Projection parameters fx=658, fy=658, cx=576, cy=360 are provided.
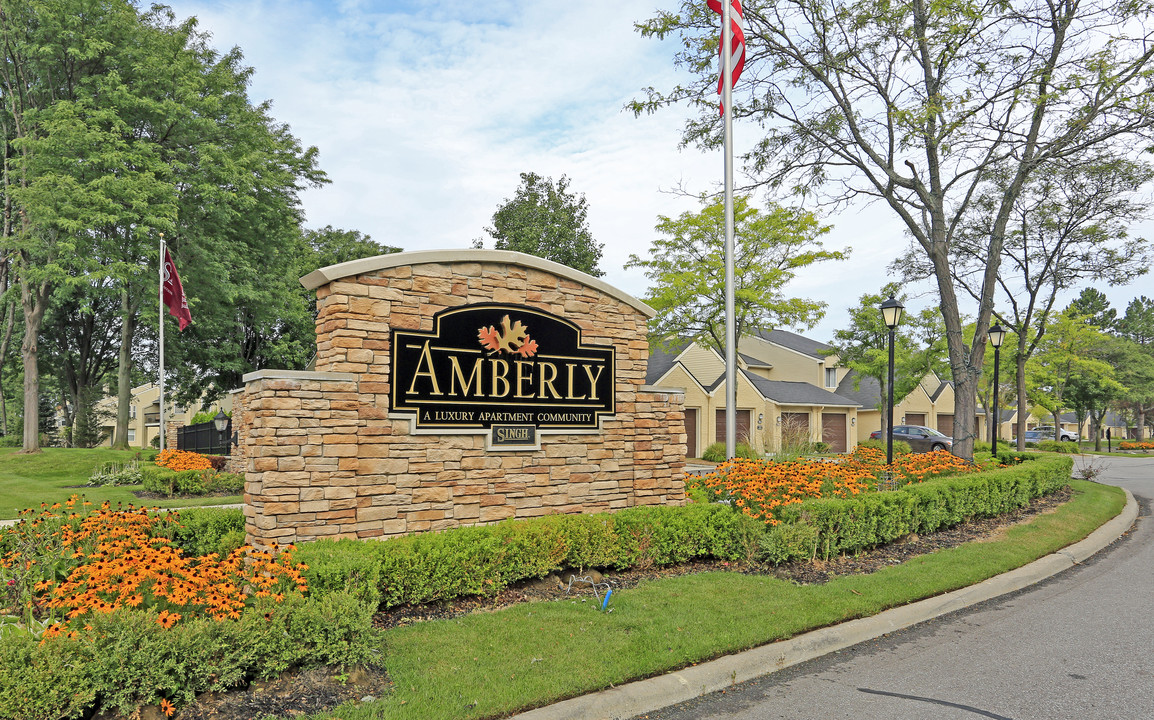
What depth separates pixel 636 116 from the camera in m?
16.3

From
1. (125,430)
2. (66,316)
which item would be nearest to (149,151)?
(125,430)

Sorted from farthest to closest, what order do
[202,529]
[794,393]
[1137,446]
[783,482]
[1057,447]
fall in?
[1137,446]
[1057,447]
[794,393]
[783,482]
[202,529]

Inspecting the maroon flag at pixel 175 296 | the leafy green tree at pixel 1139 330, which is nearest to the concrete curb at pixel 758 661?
the maroon flag at pixel 175 296

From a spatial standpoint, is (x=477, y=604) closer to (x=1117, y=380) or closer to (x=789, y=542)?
(x=789, y=542)

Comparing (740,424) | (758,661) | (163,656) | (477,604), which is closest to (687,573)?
(758,661)

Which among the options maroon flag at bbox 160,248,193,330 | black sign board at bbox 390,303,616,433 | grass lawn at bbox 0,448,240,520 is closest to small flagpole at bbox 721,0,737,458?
black sign board at bbox 390,303,616,433

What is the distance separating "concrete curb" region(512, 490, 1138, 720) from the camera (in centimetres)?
432

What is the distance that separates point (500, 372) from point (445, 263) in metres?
1.36

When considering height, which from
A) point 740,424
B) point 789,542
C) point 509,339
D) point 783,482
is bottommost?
point 789,542

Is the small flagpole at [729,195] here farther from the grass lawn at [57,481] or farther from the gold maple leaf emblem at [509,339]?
the grass lawn at [57,481]

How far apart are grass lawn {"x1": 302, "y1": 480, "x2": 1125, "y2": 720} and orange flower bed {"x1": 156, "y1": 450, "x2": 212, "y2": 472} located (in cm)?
1444

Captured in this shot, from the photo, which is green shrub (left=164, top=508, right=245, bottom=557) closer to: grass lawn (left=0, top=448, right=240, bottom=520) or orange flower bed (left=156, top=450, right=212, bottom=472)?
grass lawn (left=0, top=448, right=240, bottom=520)

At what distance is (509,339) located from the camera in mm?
7562

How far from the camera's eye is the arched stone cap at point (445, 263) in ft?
21.5
